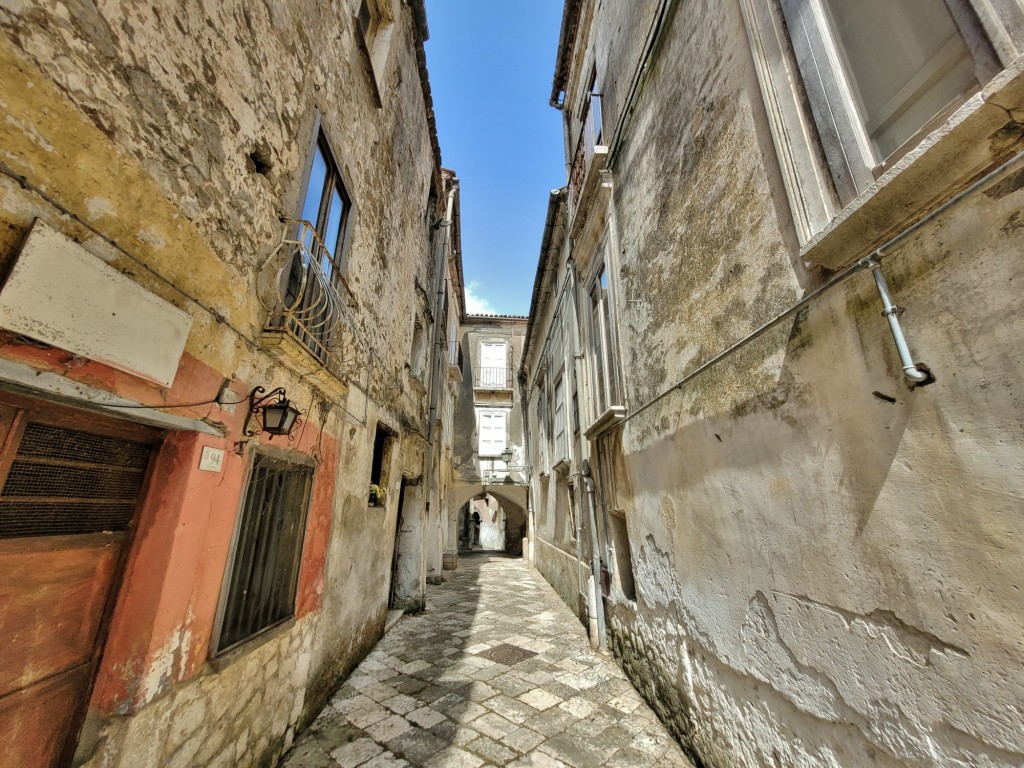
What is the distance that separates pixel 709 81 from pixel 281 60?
316cm

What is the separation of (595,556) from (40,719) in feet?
16.0

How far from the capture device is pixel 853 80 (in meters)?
1.99

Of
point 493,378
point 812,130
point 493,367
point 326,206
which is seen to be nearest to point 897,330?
point 812,130

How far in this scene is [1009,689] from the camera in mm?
1212

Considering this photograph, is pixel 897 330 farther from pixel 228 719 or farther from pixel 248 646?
pixel 228 719

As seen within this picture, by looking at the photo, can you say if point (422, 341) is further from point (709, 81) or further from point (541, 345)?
point (709, 81)

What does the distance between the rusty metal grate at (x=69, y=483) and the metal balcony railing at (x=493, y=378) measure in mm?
15355

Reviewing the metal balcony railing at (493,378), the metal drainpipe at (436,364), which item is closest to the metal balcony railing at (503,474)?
the metal balcony railing at (493,378)

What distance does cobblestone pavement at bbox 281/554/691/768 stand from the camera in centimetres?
291

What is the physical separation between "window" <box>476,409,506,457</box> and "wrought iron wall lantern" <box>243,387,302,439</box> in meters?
13.7

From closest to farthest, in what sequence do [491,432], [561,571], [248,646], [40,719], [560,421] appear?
[40,719]
[248,646]
[561,571]
[560,421]
[491,432]

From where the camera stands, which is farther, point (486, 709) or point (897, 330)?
point (486, 709)

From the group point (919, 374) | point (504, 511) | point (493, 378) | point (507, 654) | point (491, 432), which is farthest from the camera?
point (504, 511)

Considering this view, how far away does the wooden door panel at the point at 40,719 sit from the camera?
1445mm
